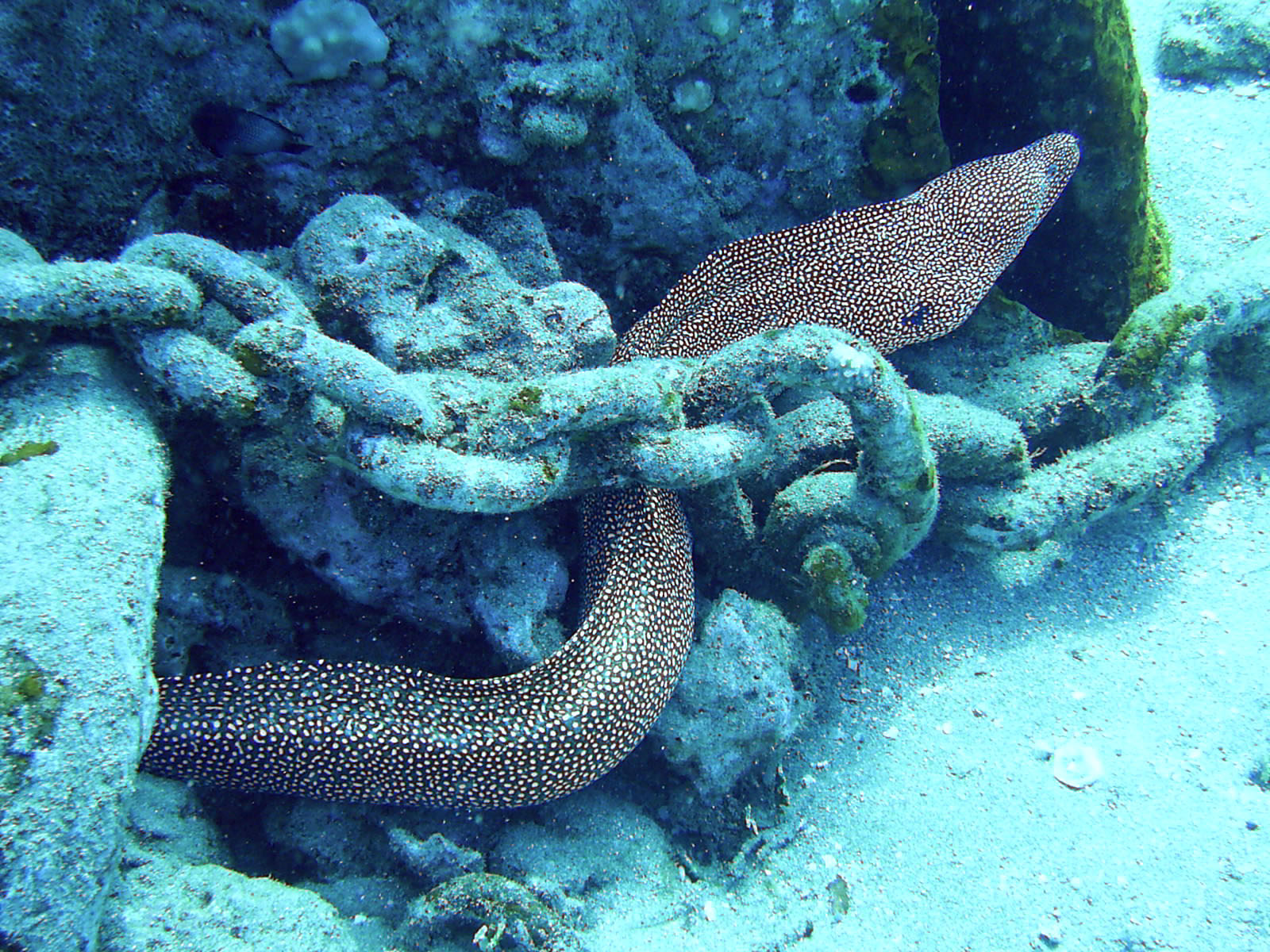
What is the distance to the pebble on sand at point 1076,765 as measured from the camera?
123 inches

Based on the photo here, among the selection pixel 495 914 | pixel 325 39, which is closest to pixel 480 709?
pixel 495 914

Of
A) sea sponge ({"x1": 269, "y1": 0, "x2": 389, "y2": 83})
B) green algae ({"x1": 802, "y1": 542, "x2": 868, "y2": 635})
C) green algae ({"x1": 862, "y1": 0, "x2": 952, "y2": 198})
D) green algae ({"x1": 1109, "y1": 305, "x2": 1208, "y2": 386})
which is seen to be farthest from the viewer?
green algae ({"x1": 1109, "y1": 305, "x2": 1208, "y2": 386})

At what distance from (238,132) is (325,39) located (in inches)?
24.1

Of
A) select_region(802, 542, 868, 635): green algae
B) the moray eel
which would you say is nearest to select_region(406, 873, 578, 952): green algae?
the moray eel

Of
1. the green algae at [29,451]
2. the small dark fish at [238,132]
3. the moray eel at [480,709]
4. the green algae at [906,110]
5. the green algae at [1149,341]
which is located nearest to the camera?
the green algae at [29,451]

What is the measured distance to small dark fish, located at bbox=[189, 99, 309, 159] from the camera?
10.1 feet

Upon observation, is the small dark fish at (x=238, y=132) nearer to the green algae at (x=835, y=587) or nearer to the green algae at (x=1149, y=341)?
the green algae at (x=835, y=587)

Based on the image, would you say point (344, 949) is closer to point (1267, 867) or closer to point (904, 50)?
point (1267, 867)

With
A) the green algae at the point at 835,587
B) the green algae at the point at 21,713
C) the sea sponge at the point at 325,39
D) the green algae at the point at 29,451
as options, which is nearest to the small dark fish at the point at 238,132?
the sea sponge at the point at 325,39

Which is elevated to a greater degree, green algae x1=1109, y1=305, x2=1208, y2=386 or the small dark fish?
the small dark fish

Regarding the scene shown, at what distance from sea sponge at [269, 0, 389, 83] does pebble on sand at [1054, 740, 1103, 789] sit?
4712 mm

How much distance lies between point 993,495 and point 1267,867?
194 centimetres

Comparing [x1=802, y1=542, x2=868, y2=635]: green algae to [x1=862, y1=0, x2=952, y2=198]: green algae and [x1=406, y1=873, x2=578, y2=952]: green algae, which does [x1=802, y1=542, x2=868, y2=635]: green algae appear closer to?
[x1=406, y1=873, x2=578, y2=952]: green algae

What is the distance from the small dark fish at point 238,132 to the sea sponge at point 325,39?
10.7 inches
